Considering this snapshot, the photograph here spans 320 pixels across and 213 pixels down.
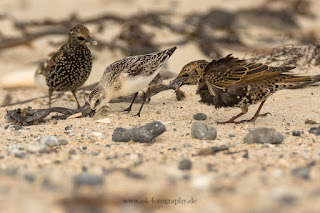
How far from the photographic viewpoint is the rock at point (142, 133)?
14.1 feet

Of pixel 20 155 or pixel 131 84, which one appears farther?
pixel 131 84

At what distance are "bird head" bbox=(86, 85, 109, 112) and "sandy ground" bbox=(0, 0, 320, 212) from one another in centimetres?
17

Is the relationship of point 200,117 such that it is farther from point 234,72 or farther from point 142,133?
point 142,133

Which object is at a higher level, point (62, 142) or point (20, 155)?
point (20, 155)

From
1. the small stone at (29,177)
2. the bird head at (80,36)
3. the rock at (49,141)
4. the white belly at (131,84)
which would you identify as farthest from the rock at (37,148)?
the bird head at (80,36)

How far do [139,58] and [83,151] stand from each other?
2264 mm

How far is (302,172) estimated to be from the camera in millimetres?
2938

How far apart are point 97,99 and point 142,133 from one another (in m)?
1.41

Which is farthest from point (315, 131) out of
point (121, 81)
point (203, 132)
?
point (121, 81)

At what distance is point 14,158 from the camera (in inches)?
148

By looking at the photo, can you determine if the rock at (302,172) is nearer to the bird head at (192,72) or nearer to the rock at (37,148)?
the rock at (37,148)

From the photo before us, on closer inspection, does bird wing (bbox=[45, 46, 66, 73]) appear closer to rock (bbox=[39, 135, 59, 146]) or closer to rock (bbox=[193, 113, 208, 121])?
rock (bbox=[39, 135, 59, 146])

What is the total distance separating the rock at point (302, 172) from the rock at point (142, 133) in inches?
63.8

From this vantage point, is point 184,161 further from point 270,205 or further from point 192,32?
point 192,32
